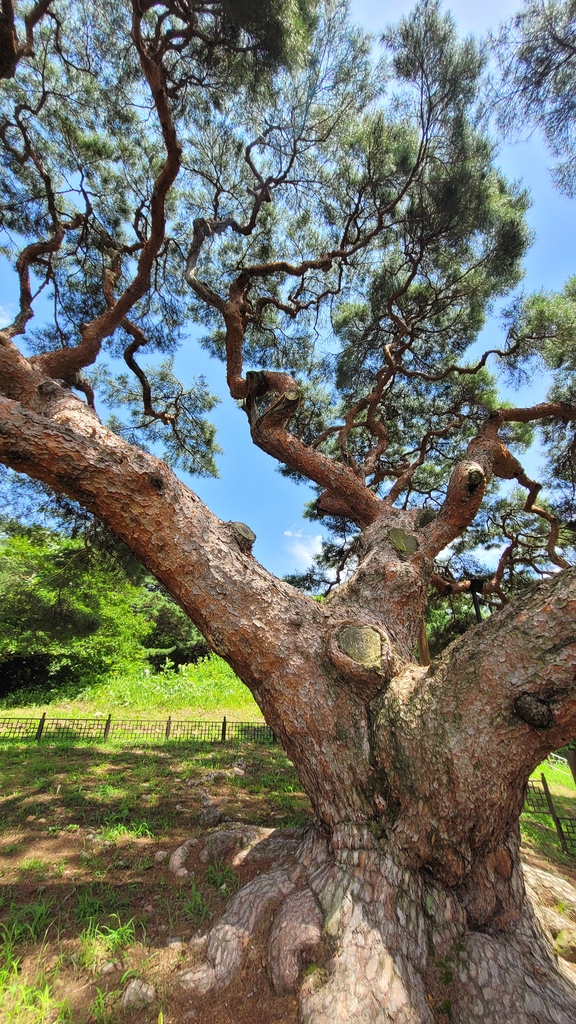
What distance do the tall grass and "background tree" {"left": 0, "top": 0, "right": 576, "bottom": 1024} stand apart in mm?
6542

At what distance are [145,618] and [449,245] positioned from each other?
1487 centimetres

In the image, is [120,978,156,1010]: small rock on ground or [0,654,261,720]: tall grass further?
[0,654,261,720]: tall grass

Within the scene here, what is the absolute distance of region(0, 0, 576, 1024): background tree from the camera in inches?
70.7

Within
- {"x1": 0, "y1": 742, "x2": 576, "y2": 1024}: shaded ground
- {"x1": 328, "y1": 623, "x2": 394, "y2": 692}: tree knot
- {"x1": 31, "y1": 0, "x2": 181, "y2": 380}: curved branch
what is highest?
{"x1": 31, "y1": 0, "x2": 181, "y2": 380}: curved branch

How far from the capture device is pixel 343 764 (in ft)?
7.04

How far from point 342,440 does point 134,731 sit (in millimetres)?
7107

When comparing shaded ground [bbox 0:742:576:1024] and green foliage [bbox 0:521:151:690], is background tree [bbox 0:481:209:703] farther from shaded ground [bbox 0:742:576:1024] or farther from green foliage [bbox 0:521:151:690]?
shaded ground [bbox 0:742:576:1024]

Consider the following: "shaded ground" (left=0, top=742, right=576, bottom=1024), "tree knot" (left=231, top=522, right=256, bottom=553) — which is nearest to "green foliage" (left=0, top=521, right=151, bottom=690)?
"shaded ground" (left=0, top=742, right=576, bottom=1024)

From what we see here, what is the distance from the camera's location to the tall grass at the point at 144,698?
1062 centimetres

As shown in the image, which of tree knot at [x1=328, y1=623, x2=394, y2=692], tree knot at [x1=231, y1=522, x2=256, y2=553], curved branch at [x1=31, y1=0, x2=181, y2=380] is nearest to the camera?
tree knot at [x1=328, y1=623, x2=394, y2=692]

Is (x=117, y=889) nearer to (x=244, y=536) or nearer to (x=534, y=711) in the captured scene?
(x=244, y=536)

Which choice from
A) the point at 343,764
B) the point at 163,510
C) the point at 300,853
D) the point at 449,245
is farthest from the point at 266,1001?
the point at 449,245

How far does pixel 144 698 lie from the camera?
11.5 metres

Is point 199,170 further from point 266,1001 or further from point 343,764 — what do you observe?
point 266,1001
